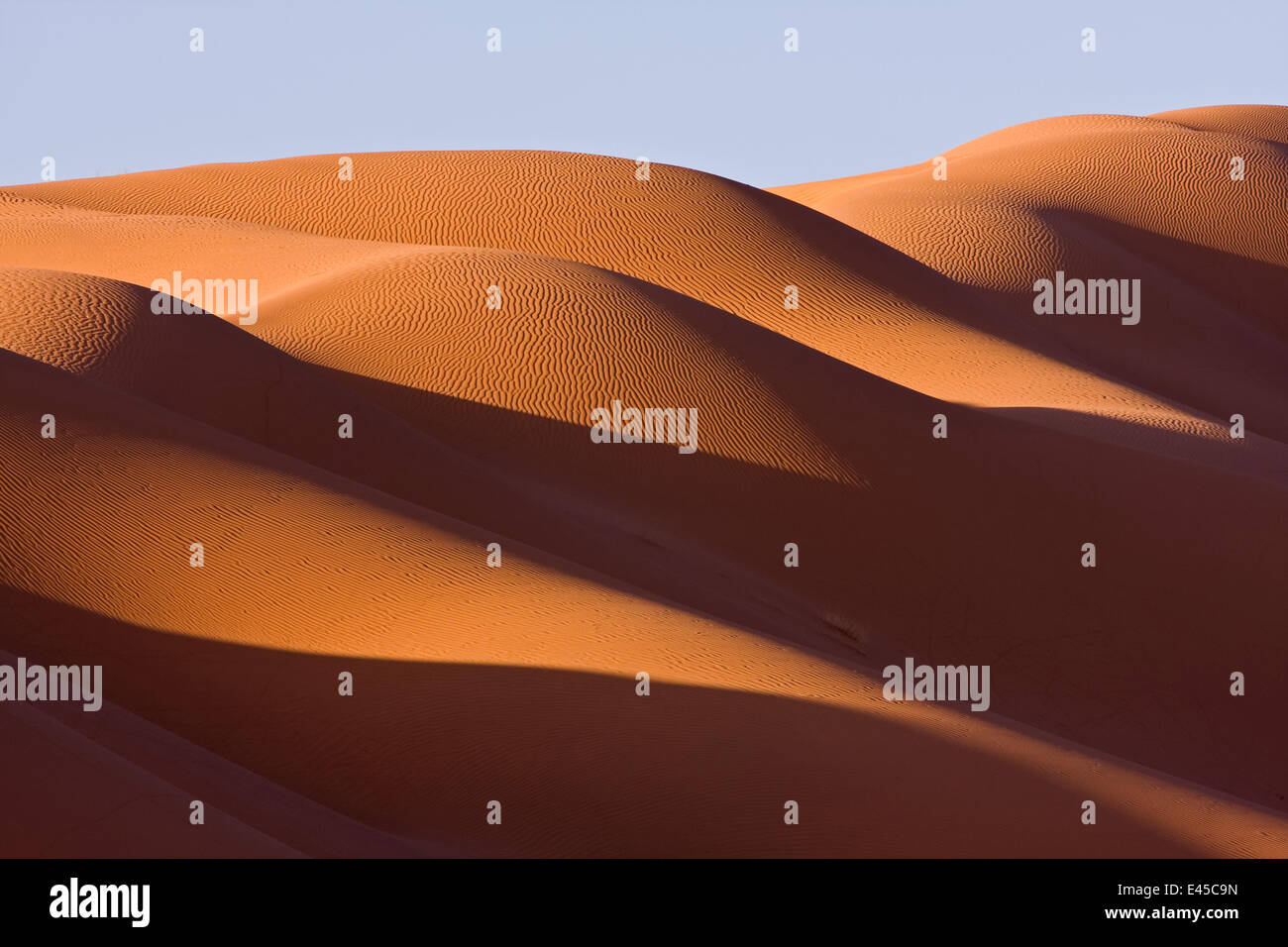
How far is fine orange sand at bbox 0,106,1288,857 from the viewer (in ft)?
25.5

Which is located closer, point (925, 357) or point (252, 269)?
point (252, 269)

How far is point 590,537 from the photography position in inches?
471

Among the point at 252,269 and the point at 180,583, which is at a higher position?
the point at 252,269

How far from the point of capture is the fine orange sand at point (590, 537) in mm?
7777

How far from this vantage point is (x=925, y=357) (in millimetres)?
19328

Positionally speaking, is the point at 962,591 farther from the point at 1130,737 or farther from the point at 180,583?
the point at 180,583
